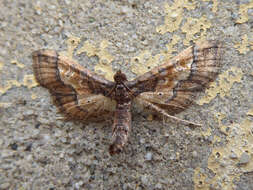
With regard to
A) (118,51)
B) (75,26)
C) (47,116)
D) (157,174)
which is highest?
(75,26)

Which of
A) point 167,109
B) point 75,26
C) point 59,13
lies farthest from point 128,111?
point 59,13

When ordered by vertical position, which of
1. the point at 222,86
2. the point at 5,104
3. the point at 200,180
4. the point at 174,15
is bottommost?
the point at 200,180

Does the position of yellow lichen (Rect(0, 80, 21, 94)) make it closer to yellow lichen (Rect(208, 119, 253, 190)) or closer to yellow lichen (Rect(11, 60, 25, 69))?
yellow lichen (Rect(11, 60, 25, 69))

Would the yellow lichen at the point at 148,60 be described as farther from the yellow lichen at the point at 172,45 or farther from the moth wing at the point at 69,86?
the moth wing at the point at 69,86

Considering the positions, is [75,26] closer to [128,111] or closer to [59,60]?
[59,60]

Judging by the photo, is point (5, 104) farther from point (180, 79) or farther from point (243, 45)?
point (243, 45)

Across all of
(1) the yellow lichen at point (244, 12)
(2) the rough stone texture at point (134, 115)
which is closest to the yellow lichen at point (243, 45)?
(2) the rough stone texture at point (134, 115)

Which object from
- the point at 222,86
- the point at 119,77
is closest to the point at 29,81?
the point at 119,77
